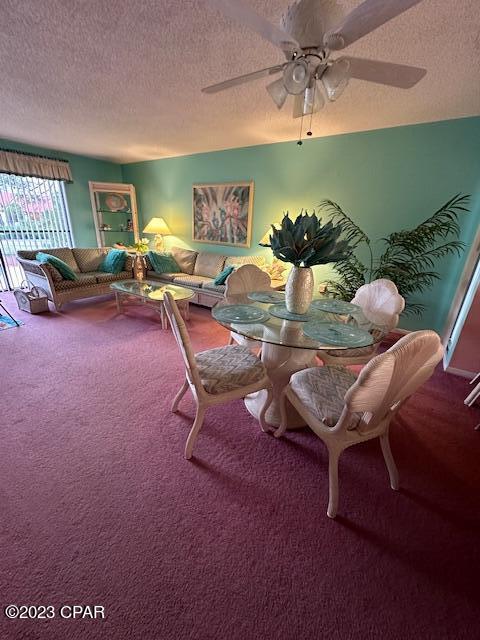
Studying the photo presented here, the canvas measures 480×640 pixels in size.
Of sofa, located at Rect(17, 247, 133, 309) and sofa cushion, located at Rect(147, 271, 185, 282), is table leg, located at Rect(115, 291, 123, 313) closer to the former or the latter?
sofa, located at Rect(17, 247, 133, 309)

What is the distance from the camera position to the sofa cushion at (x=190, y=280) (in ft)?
13.3

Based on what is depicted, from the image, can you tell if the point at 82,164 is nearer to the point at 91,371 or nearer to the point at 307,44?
the point at 91,371

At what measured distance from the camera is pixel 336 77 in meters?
1.23

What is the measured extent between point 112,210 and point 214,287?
3.14 metres

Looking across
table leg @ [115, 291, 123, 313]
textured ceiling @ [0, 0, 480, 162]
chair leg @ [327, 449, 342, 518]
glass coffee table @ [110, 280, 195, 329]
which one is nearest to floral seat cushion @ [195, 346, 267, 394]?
chair leg @ [327, 449, 342, 518]

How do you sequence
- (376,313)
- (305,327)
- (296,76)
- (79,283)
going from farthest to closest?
(79,283) → (376,313) → (305,327) → (296,76)

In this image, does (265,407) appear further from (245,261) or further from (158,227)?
(158,227)

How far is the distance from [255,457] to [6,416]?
5.66ft

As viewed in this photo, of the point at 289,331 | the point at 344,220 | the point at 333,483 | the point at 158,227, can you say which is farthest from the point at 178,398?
the point at 158,227

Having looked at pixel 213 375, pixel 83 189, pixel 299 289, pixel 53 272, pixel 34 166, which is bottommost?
pixel 213 375

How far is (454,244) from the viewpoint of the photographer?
8.91ft

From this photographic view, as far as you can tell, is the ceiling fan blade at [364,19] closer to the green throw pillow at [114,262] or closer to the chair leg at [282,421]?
the chair leg at [282,421]

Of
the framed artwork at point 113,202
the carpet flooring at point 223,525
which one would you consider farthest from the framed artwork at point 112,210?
the carpet flooring at point 223,525

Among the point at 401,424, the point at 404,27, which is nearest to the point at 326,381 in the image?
the point at 401,424
